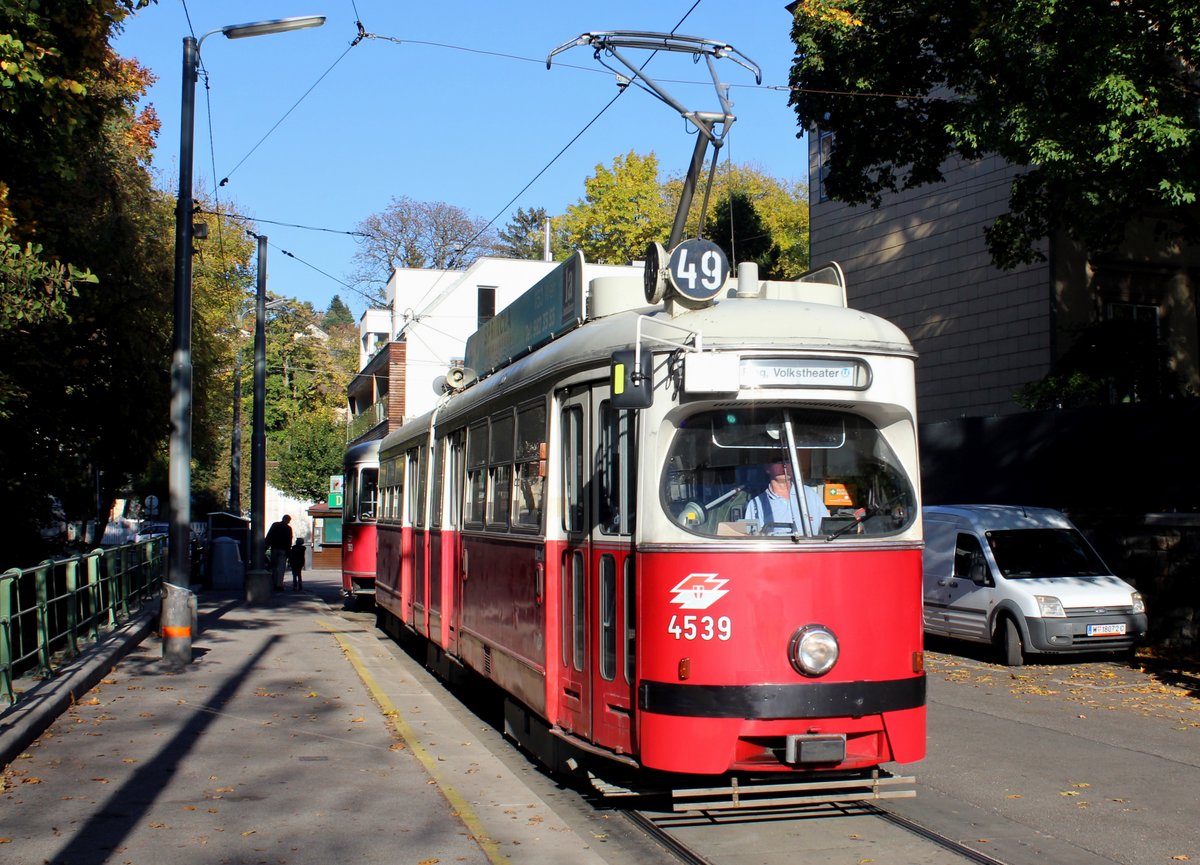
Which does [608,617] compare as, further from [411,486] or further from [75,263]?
[75,263]

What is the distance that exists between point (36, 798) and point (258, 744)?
7.33ft

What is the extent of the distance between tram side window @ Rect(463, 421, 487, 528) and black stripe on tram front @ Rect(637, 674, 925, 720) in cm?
411

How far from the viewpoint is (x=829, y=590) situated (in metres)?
7.16

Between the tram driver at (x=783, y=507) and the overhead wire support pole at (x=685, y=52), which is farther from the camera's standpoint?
the overhead wire support pole at (x=685, y=52)

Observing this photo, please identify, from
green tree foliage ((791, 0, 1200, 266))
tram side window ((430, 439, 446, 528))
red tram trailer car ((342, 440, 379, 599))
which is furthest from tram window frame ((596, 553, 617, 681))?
red tram trailer car ((342, 440, 379, 599))

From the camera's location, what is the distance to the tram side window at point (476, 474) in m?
11.1

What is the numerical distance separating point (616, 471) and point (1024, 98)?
1235 cm

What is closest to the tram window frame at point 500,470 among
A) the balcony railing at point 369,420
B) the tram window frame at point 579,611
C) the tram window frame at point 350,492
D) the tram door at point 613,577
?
the tram window frame at point 579,611

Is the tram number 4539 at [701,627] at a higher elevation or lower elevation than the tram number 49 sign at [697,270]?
lower

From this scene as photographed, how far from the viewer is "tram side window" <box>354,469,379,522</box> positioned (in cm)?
Result: 2233

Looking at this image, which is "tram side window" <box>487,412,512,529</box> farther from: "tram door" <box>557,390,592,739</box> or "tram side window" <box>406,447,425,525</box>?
"tram side window" <box>406,447,425,525</box>

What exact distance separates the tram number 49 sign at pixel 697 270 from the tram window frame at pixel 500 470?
101 inches

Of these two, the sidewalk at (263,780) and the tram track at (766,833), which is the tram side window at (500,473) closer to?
the sidewalk at (263,780)

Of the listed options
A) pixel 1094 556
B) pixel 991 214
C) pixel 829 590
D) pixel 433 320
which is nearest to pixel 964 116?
pixel 1094 556
